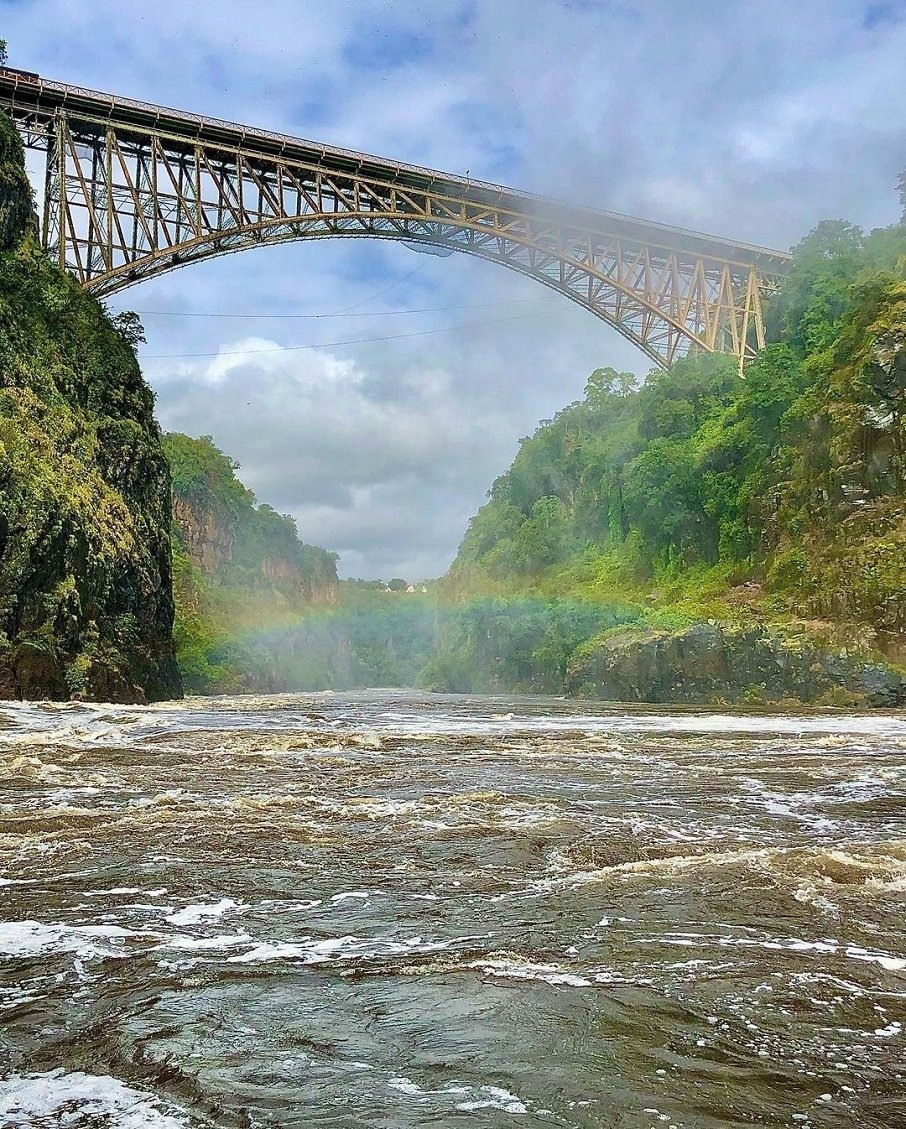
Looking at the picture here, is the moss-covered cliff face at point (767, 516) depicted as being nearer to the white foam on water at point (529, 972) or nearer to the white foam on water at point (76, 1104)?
the white foam on water at point (529, 972)

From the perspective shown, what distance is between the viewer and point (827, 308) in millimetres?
45719

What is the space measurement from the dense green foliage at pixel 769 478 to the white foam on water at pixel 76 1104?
26992 mm

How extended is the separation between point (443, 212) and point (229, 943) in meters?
39.6

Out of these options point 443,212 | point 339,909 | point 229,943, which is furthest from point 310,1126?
point 443,212

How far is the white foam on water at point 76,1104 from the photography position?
9.18 ft

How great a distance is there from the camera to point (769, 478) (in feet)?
133

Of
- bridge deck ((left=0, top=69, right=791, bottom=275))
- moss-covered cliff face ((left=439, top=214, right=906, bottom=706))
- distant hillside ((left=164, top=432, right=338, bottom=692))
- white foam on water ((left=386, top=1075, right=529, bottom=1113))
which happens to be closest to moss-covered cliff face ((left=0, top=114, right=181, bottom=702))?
bridge deck ((left=0, top=69, right=791, bottom=275))

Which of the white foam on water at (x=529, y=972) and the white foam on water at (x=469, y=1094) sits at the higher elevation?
the white foam on water at (x=469, y=1094)

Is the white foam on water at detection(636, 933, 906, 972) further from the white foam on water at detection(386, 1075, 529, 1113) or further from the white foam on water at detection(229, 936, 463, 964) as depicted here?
the white foam on water at detection(386, 1075, 529, 1113)

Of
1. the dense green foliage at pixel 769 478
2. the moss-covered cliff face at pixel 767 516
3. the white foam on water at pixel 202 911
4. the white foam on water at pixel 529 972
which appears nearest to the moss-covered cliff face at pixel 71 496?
the moss-covered cliff face at pixel 767 516

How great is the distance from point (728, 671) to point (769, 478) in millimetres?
13811

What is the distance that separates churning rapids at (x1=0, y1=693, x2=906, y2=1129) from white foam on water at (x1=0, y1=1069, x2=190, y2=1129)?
0.4 inches

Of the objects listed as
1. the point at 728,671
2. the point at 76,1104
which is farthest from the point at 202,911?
the point at 728,671

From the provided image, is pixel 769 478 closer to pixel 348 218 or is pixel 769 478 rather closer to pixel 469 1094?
pixel 348 218
